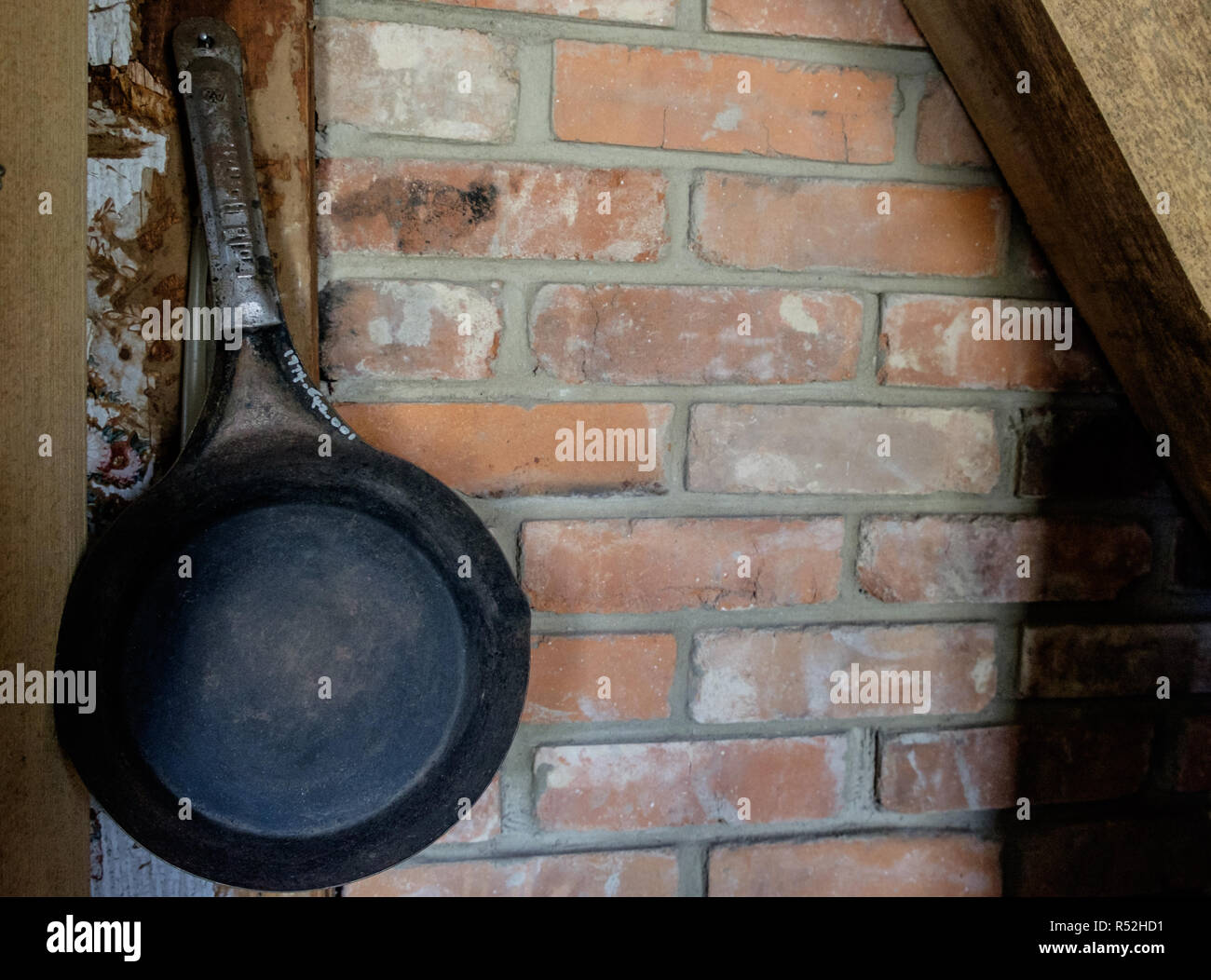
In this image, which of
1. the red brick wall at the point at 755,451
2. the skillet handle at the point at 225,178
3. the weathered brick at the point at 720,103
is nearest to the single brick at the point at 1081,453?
the red brick wall at the point at 755,451

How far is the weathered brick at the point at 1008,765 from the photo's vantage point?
67 centimetres

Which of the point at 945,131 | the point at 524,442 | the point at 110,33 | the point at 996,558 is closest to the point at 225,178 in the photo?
the point at 110,33

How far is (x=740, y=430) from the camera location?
62 cm

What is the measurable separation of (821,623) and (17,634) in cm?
54

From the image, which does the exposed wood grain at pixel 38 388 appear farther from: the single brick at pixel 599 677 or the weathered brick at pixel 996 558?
the weathered brick at pixel 996 558

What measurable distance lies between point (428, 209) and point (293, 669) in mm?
321

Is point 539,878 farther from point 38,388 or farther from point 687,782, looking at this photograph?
point 38,388

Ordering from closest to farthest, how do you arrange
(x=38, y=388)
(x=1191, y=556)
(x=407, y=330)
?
(x=38, y=388) < (x=407, y=330) < (x=1191, y=556)

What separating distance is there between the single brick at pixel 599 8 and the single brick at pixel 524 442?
0.27m

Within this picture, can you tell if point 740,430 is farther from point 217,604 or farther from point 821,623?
point 217,604

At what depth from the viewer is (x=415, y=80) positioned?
0.56 m

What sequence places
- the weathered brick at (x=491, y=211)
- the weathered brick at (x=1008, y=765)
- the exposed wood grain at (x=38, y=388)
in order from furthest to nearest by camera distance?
the weathered brick at (x=1008, y=765) → the weathered brick at (x=491, y=211) → the exposed wood grain at (x=38, y=388)

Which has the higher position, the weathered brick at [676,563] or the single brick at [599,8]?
the single brick at [599,8]
